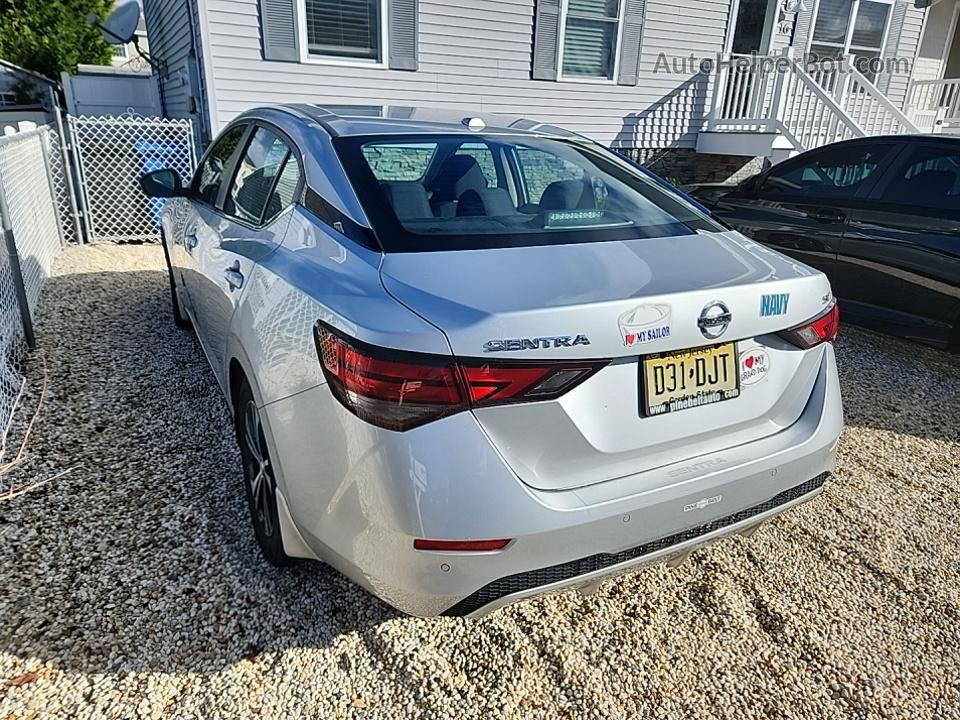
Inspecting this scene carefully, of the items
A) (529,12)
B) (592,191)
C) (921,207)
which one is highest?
(529,12)

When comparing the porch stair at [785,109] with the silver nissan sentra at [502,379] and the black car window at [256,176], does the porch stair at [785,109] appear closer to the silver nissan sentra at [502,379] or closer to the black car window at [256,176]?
the silver nissan sentra at [502,379]

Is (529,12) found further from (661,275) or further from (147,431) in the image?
(661,275)

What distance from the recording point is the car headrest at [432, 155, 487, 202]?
236 cm

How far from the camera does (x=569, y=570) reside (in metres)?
1.72

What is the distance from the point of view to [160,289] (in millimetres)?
6070

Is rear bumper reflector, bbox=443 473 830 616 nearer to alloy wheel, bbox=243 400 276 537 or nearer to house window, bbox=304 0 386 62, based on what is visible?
alloy wheel, bbox=243 400 276 537

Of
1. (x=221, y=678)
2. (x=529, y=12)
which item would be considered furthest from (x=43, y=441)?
(x=529, y=12)

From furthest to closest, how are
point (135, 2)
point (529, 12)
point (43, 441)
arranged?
1. point (135, 2)
2. point (529, 12)
3. point (43, 441)

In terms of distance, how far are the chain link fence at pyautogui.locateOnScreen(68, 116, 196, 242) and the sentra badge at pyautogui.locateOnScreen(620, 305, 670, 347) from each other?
24.9 ft

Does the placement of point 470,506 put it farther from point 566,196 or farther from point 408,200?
point 566,196

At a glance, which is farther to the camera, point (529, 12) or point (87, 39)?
point (87, 39)

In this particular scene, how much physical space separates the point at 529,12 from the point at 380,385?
865 centimetres

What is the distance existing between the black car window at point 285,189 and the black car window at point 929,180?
164 inches

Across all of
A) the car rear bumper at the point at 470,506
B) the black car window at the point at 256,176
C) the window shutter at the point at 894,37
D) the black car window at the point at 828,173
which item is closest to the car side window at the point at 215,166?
the black car window at the point at 256,176
